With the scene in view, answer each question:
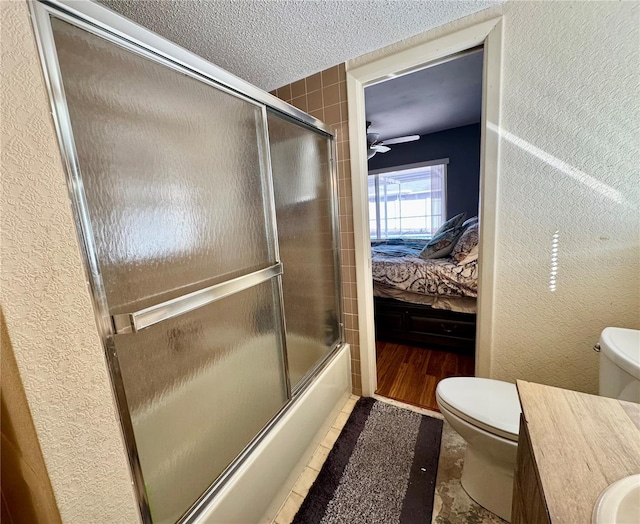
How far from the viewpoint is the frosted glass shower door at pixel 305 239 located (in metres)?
1.29

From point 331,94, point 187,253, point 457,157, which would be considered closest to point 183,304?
point 187,253

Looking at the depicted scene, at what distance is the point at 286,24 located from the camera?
1176mm

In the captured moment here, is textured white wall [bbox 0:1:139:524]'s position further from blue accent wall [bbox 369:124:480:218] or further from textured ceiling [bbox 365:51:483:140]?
blue accent wall [bbox 369:124:480:218]

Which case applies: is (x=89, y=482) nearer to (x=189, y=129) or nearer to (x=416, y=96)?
(x=189, y=129)

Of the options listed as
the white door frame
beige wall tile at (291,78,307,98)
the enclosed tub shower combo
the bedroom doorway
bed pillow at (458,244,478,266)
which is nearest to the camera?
the enclosed tub shower combo

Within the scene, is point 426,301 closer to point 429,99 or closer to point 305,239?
point 305,239

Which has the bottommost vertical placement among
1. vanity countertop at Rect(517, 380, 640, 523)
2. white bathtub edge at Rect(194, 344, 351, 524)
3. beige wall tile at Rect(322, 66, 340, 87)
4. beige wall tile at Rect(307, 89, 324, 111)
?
white bathtub edge at Rect(194, 344, 351, 524)

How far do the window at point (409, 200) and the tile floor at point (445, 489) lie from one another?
10.7 feet

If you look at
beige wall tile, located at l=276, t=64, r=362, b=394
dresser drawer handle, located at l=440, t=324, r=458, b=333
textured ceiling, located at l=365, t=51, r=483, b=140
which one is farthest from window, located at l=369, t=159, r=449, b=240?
beige wall tile, located at l=276, t=64, r=362, b=394

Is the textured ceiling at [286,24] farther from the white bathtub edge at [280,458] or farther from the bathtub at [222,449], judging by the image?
the white bathtub edge at [280,458]

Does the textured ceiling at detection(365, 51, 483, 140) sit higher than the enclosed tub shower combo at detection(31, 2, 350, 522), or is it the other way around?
the textured ceiling at detection(365, 51, 483, 140)

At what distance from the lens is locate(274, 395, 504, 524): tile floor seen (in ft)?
3.57

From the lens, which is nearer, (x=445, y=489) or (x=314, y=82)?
(x=445, y=489)

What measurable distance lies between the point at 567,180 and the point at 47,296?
5.78ft
